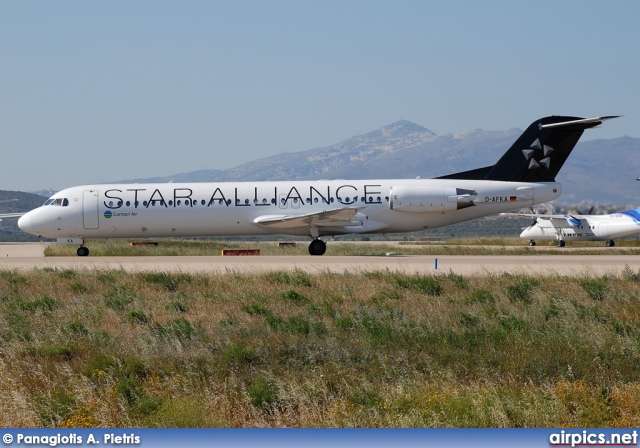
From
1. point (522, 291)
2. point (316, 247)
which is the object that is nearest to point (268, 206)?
point (316, 247)

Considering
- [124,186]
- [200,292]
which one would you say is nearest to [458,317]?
[200,292]

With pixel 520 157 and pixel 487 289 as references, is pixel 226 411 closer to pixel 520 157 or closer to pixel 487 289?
pixel 487 289

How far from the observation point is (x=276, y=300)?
737 inches

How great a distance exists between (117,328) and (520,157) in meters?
26.1

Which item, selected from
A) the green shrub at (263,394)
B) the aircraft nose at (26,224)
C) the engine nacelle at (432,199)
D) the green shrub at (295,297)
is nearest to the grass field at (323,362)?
the green shrub at (263,394)

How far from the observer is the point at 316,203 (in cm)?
3709

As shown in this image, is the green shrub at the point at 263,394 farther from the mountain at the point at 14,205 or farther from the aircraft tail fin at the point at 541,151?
the mountain at the point at 14,205

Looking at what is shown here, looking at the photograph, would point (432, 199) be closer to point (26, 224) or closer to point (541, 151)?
point (541, 151)

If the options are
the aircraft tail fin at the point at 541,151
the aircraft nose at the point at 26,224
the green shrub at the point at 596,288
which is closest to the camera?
the green shrub at the point at 596,288

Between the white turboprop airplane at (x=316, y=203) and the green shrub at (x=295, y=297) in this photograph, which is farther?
the white turboprop airplane at (x=316, y=203)

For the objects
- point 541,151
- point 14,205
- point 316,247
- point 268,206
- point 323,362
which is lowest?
point 316,247

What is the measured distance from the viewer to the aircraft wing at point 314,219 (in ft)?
117

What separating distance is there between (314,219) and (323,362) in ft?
80.7

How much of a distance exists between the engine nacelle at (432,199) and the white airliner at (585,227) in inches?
736
